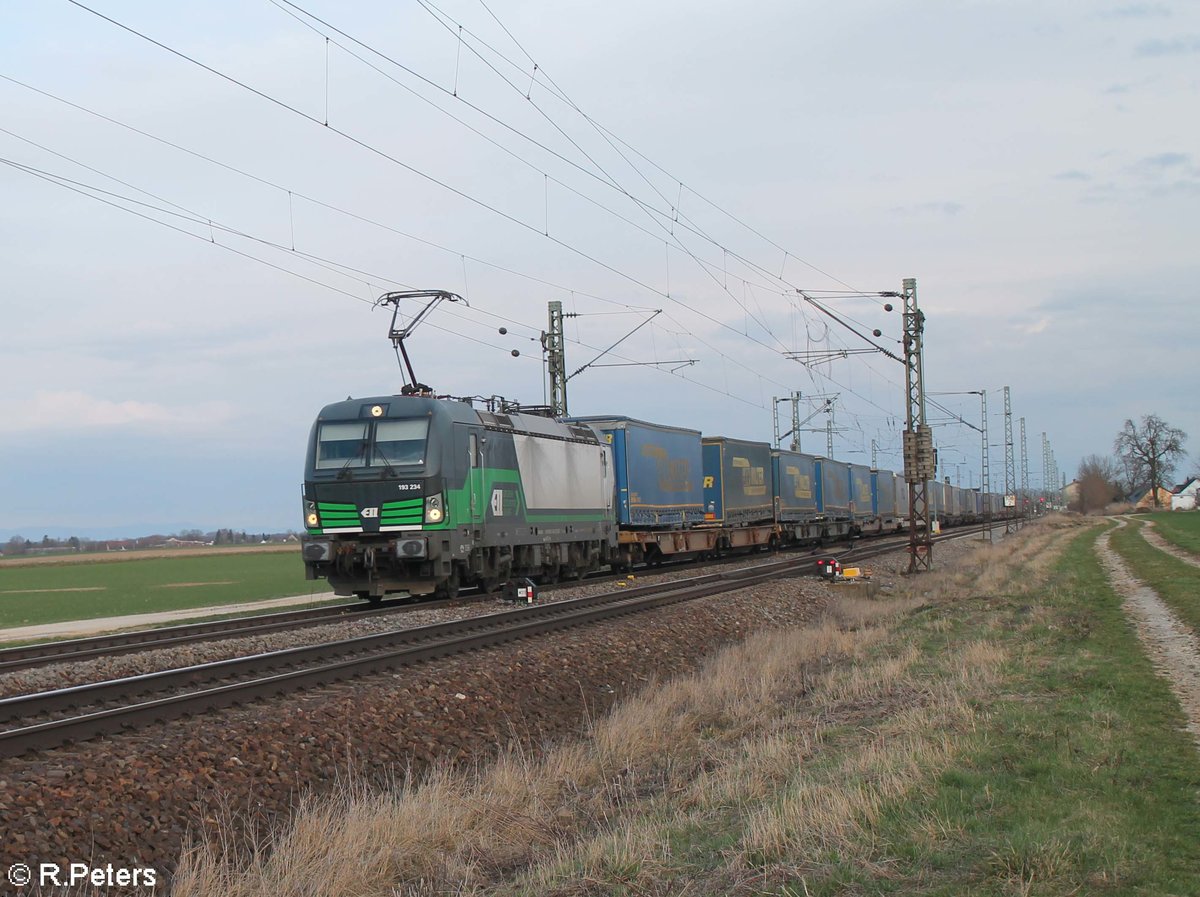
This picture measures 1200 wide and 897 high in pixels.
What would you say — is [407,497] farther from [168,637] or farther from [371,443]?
[168,637]

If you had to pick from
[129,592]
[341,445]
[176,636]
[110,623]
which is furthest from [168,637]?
[129,592]

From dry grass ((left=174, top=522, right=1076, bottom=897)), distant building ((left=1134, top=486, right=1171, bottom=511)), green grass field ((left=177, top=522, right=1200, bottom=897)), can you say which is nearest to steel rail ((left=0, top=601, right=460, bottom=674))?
green grass field ((left=177, top=522, right=1200, bottom=897))

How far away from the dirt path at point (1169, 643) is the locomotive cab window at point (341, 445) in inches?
511

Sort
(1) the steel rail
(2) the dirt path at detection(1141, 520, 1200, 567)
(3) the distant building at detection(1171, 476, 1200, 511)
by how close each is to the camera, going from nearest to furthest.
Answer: (1) the steel rail → (2) the dirt path at detection(1141, 520, 1200, 567) → (3) the distant building at detection(1171, 476, 1200, 511)

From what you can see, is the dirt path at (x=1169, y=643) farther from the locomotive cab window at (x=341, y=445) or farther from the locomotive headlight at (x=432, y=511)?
the locomotive cab window at (x=341, y=445)

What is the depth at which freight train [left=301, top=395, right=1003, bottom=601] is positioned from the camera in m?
19.3

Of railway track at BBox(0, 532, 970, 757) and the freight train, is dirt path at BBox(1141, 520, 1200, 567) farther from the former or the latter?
railway track at BBox(0, 532, 970, 757)

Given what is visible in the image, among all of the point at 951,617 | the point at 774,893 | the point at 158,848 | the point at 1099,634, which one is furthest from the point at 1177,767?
the point at 951,617

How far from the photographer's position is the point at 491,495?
21188mm

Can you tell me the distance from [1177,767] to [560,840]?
170 inches

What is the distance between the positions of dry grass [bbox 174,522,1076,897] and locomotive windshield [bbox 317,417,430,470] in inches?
313

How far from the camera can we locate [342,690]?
11211 millimetres

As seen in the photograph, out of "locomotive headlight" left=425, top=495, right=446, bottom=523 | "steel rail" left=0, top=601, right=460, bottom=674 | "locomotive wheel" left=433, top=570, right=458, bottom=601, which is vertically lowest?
"steel rail" left=0, top=601, right=460, bottom=674

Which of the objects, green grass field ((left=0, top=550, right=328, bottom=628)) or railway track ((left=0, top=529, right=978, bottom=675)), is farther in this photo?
green grass field ((left=0, top=550, right=328, bottom=628))
